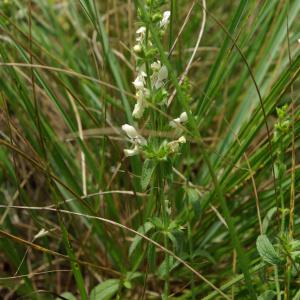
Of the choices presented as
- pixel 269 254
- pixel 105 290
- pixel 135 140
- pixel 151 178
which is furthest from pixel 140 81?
pixel 105 290

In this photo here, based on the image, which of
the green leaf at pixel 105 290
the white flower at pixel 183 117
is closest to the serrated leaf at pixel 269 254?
the white flower at pixel 183 117

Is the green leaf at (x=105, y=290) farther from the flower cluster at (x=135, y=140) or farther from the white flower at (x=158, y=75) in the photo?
the white flower at (x=158, y=75)

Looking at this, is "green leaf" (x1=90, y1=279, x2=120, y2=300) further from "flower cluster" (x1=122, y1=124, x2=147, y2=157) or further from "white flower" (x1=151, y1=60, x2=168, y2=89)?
"white flower" (x1=151, y1=60, x2=168, y2=89)

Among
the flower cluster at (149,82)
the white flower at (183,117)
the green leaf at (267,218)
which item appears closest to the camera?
the flower cluster at (149,82)

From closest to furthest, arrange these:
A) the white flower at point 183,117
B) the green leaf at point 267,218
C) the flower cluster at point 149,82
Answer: the flower cluster at point 149,82, the white flower at point 183,117, the green leaf at point 267,218

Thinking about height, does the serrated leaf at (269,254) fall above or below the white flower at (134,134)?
below

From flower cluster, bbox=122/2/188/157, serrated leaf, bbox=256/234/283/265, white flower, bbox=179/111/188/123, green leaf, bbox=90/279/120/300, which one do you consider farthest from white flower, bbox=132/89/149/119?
green leaf, bbox=90/279/120/300
